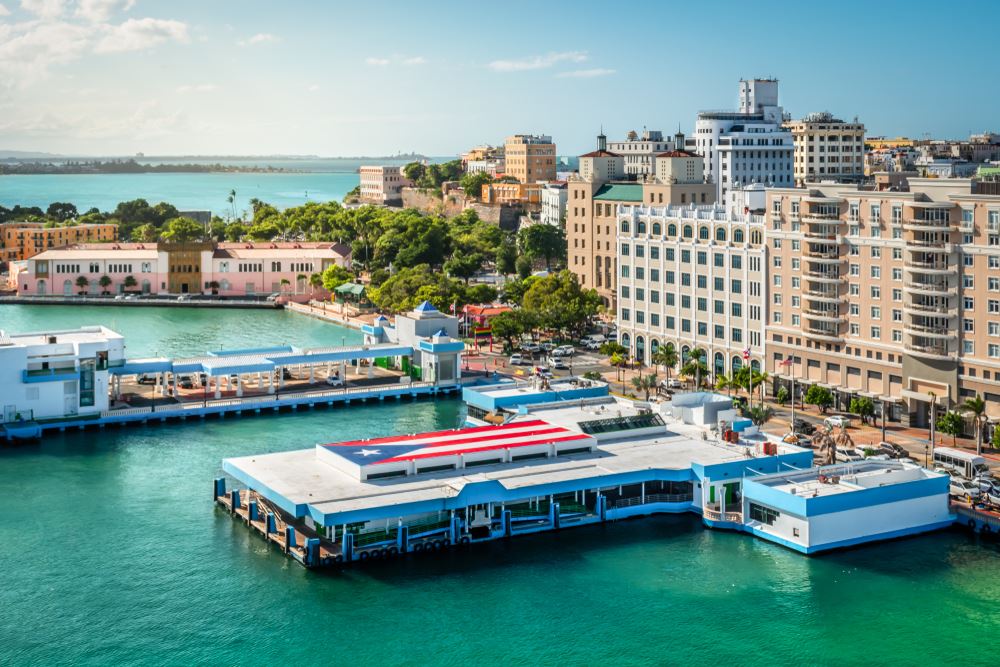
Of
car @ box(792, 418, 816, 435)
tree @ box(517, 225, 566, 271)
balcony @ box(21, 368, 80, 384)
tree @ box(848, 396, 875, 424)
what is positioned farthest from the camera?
tree @ box(517, 225, 566, 271)

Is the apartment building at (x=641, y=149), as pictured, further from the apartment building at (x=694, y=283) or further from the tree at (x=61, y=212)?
the tree at (x=61, y=212)

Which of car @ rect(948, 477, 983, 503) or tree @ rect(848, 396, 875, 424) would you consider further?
tree @ rect(848, 396, 875, 424)

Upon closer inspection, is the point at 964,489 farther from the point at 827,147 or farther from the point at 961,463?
the point at 827,147

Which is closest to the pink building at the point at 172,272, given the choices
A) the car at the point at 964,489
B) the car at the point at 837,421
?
the car at the point at 837,421

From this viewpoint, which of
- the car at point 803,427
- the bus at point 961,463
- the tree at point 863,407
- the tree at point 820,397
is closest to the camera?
the bus at point 961,463

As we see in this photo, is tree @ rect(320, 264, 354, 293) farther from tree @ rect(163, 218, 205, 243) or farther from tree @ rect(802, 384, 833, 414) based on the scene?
tree @ rect(802, 384, 833, 414)

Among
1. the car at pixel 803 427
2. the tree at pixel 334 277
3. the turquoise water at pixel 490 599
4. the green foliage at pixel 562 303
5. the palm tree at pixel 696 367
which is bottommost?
the turquoise water at pixel 490 599

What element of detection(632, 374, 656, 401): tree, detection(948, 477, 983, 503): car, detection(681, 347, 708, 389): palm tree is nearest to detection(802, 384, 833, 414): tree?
detection(681, 347, 708, 389): palm tree
